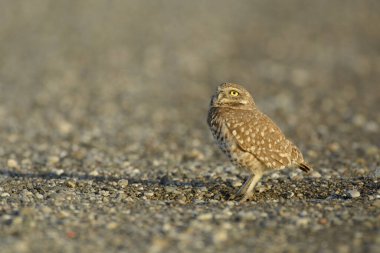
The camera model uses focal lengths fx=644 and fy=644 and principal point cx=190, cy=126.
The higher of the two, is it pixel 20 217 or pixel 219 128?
pixel 219 128

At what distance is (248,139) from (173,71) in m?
13.1

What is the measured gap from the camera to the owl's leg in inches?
336

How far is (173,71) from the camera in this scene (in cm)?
2119

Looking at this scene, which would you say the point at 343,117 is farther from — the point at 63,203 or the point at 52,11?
the point at 52,11

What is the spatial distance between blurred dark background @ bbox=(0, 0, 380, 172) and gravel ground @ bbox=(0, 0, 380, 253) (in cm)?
7

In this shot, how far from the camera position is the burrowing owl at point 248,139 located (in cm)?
838

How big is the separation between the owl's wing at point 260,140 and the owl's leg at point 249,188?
33 cm

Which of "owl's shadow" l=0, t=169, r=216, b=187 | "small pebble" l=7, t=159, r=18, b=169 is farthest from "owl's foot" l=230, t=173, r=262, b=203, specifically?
"small pebble" l=7, t=159, r=18, b=169

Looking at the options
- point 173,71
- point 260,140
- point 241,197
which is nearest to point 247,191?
point 241,197

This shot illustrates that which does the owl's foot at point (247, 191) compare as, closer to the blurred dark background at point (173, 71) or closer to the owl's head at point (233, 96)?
the owl's head at point (233, 96)

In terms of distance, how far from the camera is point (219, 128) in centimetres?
855

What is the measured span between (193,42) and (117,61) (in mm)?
4652

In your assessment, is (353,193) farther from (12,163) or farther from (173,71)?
(173,71)

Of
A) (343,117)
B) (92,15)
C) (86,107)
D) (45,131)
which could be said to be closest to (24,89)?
(86,107)
